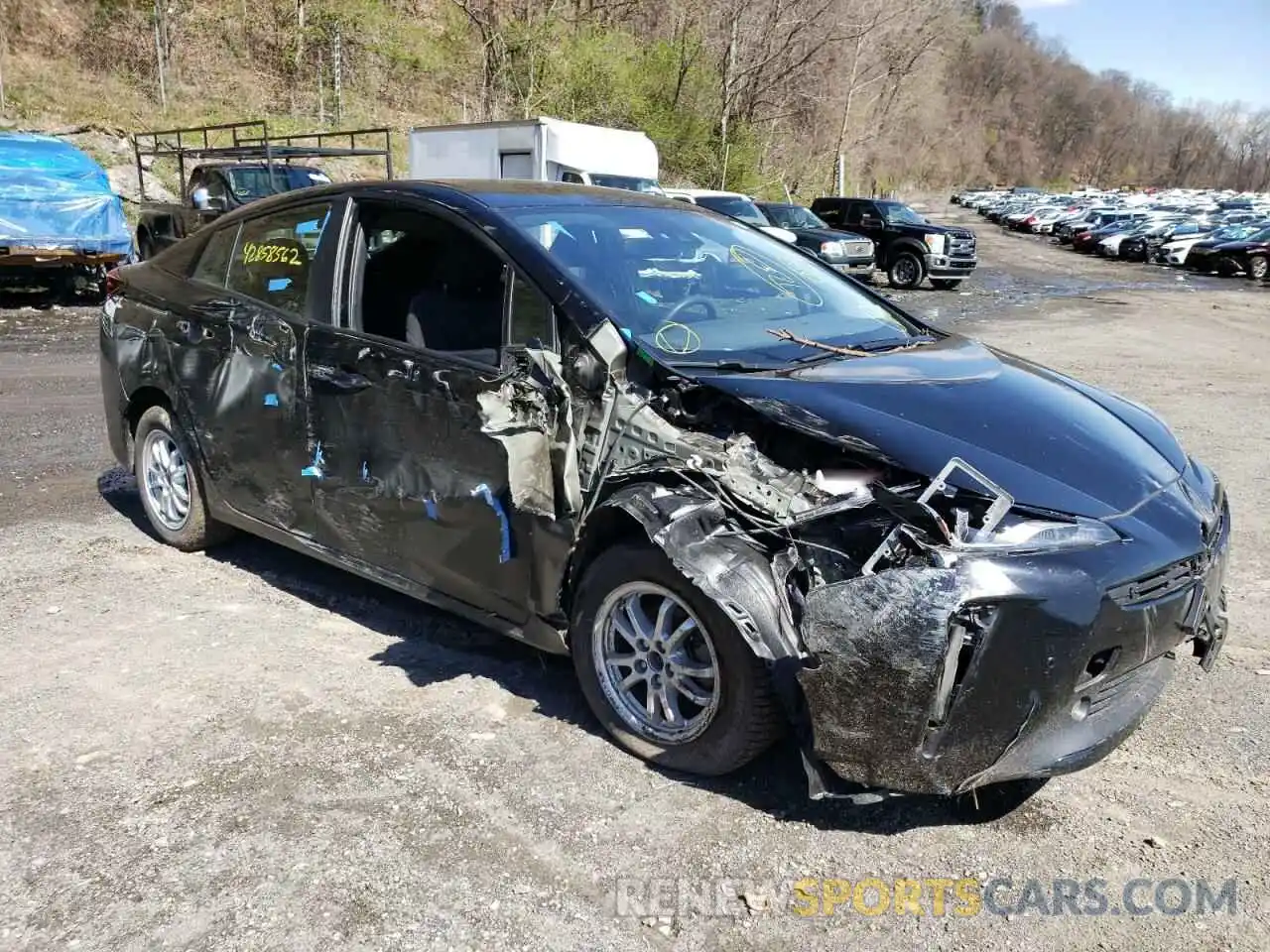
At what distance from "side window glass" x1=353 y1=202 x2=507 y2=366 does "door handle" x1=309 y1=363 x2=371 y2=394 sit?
18 centimetres

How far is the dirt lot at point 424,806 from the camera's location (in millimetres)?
2584

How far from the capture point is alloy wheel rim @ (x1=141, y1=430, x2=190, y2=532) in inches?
197

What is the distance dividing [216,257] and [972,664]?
12.6 feet

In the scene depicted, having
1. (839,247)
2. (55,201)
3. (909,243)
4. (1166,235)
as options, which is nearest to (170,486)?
(55,201)

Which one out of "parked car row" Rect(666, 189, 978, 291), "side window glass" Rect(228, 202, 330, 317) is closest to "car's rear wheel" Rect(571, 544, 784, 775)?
"side window glass" Rect(228, 202, 330, 317)

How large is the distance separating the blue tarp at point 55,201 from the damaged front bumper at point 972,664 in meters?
14.1

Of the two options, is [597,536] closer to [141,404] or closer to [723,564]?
[723,564]

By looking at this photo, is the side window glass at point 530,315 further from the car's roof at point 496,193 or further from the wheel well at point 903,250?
the wheel well at point 903,250

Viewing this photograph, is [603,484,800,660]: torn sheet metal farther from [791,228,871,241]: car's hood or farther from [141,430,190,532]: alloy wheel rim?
[791,228,871,241]: car's hood

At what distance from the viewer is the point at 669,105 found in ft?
130

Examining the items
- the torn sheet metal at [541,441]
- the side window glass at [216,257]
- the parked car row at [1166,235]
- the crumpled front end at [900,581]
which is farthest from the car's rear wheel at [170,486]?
the parked car row at [1166,235]

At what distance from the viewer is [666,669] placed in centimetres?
314

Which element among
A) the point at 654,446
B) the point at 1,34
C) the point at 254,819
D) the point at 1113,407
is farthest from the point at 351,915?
the point at 1,34

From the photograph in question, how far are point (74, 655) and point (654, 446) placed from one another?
8.26ft
